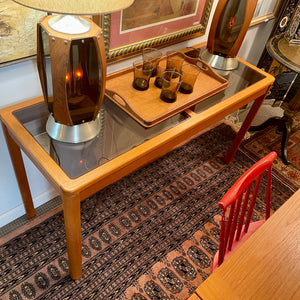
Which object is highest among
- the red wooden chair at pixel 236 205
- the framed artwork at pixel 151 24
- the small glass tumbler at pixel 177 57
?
the framed artwork at pixel 151 24

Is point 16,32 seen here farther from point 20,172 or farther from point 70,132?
point 20,172

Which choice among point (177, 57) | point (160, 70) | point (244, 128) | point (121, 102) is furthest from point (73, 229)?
point (244, 128)

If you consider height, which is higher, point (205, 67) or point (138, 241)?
point (205, 67)

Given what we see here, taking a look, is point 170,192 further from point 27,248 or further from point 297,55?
point 297,55

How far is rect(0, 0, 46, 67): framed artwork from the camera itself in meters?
1.04

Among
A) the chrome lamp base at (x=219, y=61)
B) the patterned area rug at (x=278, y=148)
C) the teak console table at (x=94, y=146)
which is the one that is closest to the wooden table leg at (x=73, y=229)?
the teak console table at (x=94, y=146)

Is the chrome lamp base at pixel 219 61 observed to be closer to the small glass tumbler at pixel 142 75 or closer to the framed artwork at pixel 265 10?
the small glass tumbler at pixel 142 75

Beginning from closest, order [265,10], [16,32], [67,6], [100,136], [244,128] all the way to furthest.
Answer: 1. [67,6]
2. [16,32]
3. [100,136]
4. [244,128]
5. [265,10]

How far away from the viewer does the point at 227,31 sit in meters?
1.58

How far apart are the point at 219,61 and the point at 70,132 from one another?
3.23 ft

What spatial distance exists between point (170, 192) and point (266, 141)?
3.51 feet

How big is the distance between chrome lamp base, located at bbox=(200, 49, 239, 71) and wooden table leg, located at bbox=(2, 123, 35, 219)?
1.11 metres

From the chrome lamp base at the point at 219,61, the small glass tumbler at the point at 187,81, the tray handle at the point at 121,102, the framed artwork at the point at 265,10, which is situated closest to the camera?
the tray handle at the point at 121,102

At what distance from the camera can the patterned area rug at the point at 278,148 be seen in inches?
89.9
